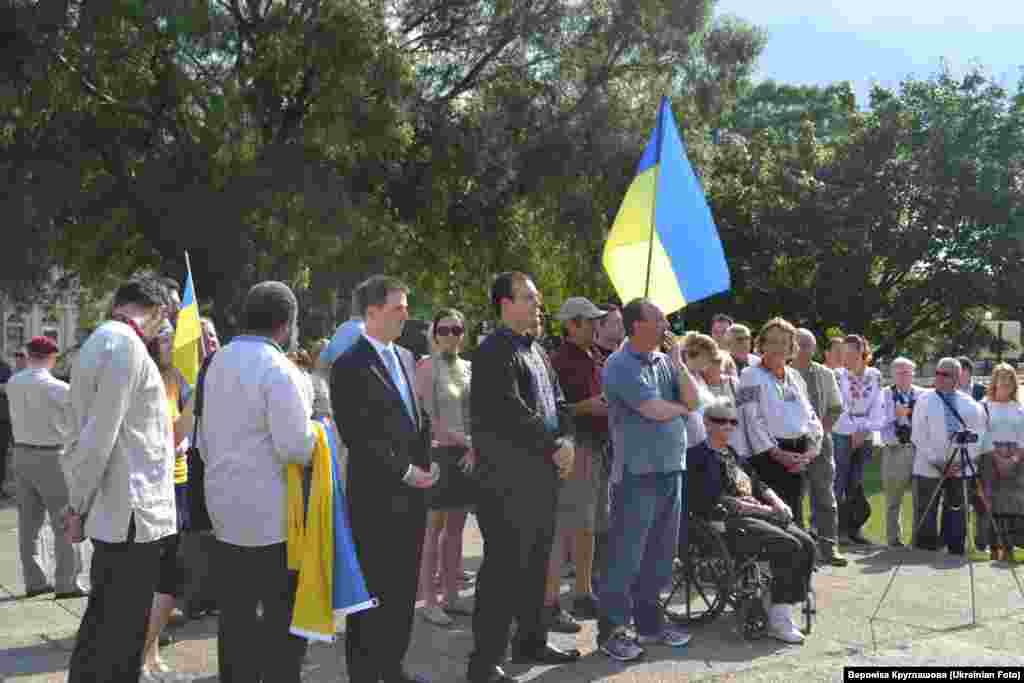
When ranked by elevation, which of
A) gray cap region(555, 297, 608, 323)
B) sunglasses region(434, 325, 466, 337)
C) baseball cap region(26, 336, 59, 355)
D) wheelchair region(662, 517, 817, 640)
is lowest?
wheelchair region(662, 517, 817, 640)

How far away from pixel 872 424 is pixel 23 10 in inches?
503

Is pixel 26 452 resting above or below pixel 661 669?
above

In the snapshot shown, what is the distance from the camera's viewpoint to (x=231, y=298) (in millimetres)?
17516

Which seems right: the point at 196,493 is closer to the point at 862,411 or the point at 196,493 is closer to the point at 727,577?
the point at 727,577

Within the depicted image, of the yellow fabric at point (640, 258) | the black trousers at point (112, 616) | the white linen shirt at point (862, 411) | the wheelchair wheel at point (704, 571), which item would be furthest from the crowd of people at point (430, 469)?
the white linen shirt at point (862, 411)

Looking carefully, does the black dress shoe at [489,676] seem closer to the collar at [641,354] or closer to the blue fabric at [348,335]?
the blue fabric at [348,335]

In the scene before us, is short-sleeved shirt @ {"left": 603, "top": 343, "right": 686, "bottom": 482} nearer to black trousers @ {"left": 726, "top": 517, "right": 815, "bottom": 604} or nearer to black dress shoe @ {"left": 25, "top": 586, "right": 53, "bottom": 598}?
black trousers @ {"left": 726, "top": 517, "right": 815, "bottom": 604}

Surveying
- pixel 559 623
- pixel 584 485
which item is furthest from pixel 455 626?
pixel 584 485

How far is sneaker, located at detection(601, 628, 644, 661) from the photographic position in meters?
6.05

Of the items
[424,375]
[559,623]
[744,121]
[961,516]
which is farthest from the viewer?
[744,121]

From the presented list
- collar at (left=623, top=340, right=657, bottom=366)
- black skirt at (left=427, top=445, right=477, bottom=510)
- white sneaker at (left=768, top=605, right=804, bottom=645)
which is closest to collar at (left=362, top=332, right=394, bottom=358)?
collar at (left=623, top=340, right=657, bottom=366)

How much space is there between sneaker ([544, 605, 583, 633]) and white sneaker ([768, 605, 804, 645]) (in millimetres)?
1210

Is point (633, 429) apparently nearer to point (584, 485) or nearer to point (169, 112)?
point (584, 485)

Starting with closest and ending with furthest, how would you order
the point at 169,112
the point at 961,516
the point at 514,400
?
the point at 514,400 < the point at 961,516 < the point at 169,112
